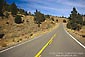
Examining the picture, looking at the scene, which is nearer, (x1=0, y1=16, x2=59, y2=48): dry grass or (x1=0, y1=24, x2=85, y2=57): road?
(x1=0, y1=24, x2=85, y2=57): road

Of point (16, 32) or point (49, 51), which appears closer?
point (49, 51)

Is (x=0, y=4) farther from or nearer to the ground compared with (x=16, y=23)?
farther from the ground

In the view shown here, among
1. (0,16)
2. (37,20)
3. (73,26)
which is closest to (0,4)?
(0,16)

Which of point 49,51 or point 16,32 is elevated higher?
point 49,51

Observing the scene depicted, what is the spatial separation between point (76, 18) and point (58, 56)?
8337cm

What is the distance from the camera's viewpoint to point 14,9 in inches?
4259

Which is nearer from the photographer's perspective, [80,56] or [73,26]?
[80,56]

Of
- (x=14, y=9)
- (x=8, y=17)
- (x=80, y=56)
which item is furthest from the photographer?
(x=14, y=9)

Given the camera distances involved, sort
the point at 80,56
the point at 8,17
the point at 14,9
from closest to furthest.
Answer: the point at 80,56
the point at 8,17
the point at 14,9

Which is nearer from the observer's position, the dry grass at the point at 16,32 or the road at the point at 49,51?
the road at the point at 49,51

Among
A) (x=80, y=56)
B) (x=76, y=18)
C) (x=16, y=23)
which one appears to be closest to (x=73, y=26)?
(x=76, y=18)

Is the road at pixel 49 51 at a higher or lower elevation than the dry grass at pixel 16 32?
higher

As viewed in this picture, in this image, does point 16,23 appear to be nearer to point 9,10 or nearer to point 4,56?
point 9,10

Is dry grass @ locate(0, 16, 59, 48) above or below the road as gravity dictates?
below
